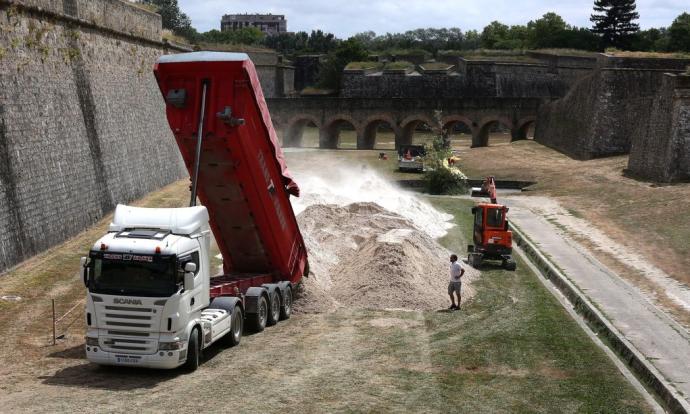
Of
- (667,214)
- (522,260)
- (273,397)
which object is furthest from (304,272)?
(667,214)

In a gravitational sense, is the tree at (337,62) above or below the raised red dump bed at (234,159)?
below

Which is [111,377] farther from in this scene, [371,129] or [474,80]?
[474,80]

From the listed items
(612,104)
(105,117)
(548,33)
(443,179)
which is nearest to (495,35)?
(548,33)

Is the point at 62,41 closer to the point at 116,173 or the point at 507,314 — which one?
the point at 116,173

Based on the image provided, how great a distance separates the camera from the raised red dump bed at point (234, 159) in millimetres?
16703

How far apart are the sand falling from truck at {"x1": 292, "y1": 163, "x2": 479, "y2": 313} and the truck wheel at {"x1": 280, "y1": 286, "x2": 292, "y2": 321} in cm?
72

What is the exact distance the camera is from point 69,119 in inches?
1114

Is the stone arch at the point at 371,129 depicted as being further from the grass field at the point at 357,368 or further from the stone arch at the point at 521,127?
the grass field at the point at 357,368

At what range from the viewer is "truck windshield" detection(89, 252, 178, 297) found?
46.1 feet

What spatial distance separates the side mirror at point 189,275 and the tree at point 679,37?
11059cm

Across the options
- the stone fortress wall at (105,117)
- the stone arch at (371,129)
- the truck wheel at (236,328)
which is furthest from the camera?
the stone arch at (371,129)

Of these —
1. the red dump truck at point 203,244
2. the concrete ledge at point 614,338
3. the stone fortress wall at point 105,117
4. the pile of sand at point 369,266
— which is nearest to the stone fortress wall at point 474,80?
the stone fortress wall at point 105,117

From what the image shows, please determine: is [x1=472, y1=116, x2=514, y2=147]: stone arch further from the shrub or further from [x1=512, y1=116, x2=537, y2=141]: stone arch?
the shrub

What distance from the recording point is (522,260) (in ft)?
94.6
